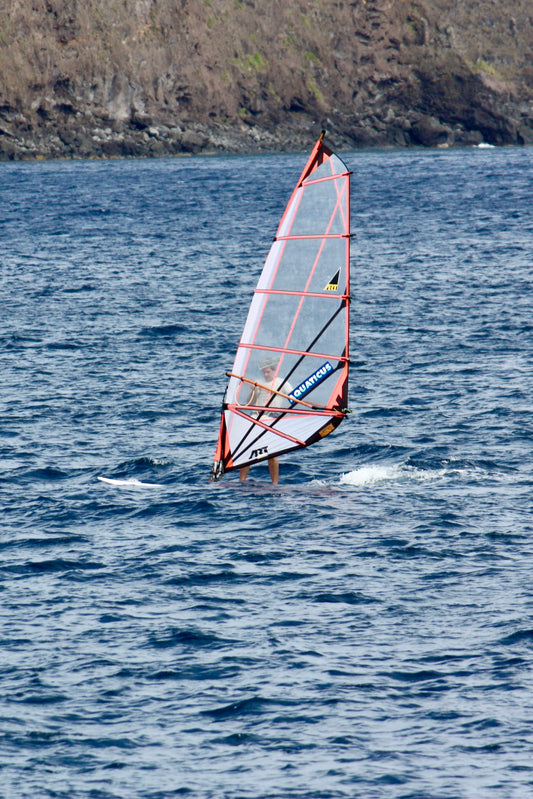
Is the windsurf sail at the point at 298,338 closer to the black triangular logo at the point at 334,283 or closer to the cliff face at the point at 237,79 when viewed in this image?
the black triangular logo at the point at 334,283

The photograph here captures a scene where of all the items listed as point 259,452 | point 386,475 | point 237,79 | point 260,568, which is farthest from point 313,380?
point 237,79

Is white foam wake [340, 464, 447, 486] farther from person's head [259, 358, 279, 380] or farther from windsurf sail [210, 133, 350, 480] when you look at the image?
person's head [259, 358, 279, 380]

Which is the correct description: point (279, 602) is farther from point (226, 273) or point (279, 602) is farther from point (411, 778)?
point (226, 273)

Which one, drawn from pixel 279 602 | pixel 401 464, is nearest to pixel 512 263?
pixel 401 464

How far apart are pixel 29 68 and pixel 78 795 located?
159850 mm

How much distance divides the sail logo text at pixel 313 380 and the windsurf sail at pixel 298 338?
0.09 ft

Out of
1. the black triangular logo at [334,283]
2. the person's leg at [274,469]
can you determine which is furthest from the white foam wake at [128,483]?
the black triangular logo at [334,283]

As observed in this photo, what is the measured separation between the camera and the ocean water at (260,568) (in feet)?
54.0

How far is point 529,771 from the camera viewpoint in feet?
52.1

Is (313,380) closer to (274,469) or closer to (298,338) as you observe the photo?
(298,338)

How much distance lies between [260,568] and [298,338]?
24.9ft

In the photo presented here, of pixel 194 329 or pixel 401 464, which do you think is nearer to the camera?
pixel 401 464

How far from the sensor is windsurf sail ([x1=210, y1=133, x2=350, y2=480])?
2758cm

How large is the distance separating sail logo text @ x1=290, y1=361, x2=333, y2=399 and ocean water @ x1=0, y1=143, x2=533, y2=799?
2577mm
